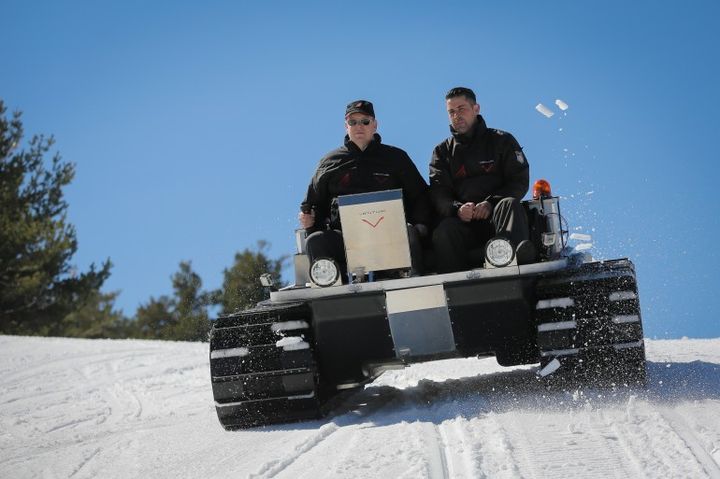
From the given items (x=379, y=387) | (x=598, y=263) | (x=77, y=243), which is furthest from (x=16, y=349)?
(x=77, y=243)

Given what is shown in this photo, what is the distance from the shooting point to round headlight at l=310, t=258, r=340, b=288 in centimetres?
654

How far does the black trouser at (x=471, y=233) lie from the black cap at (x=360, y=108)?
3.66ft

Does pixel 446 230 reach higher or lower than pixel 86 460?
higher

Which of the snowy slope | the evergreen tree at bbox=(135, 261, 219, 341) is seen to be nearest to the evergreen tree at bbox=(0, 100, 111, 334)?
the evergreen tree at bbox=(135, 261, 219, 341)

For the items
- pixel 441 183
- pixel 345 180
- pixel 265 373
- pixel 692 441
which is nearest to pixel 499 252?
pixel 441 183

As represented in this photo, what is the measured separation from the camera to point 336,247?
6828mm

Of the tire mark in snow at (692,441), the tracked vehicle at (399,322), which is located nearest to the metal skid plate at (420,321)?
the tracked vehicle at (399,322)

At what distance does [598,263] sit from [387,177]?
1781mm

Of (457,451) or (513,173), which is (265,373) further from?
(513,173)

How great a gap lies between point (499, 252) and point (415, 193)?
1.20 m

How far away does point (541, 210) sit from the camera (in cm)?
725

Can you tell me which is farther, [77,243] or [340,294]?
[77,243]

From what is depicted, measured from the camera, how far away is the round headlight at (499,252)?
6391 mm

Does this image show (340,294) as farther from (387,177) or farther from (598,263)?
(598,263)
